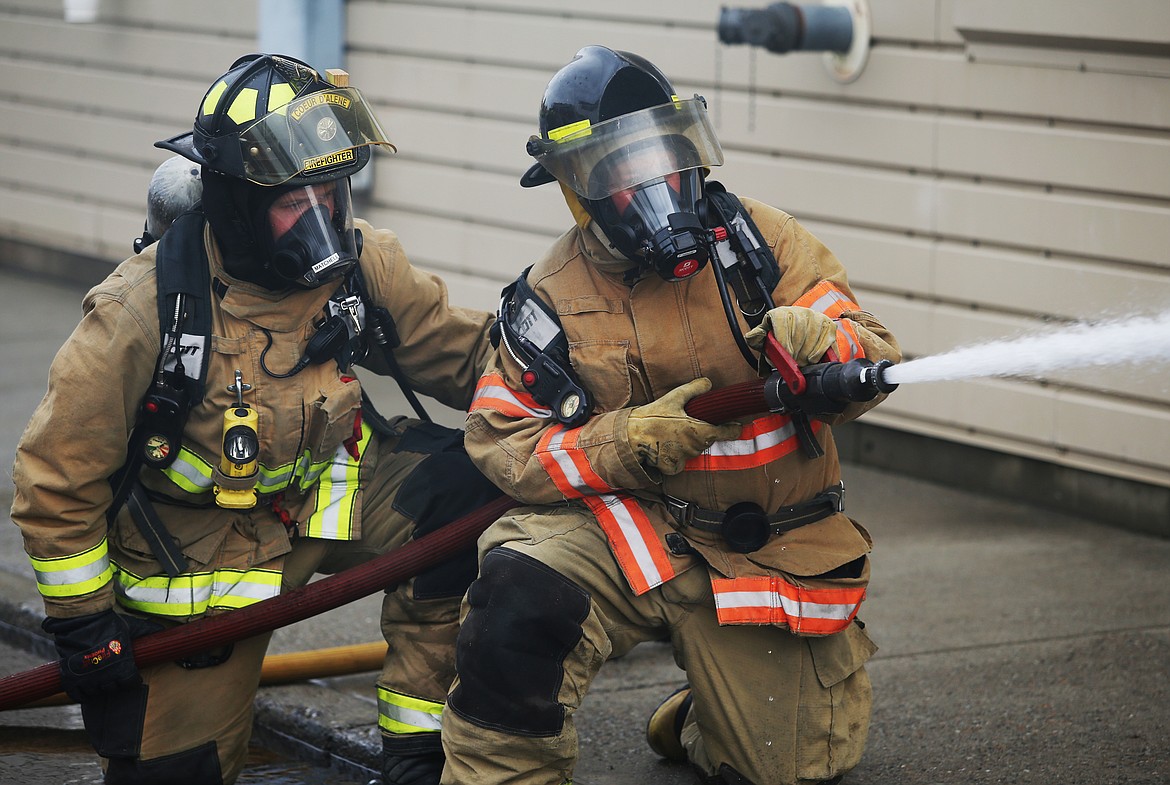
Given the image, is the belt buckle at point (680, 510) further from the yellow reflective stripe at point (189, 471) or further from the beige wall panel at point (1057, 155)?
the beige wall panel at point (1057, 155)

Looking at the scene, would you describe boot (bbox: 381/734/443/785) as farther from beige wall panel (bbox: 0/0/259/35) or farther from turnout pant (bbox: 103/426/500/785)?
beige wall panel (bbox: 0/0/259/35)

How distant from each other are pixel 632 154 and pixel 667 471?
2.32 ft

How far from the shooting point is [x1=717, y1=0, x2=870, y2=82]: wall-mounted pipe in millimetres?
5668

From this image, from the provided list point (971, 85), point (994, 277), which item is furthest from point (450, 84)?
point (994, 277)

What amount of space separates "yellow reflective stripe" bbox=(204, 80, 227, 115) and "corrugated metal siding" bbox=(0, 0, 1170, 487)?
3225mm

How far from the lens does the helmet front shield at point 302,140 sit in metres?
3.30

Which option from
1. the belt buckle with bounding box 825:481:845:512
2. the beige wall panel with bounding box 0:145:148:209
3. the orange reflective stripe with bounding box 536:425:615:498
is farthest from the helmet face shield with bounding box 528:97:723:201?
the beige wall panel with bounding box 0:145:148:209

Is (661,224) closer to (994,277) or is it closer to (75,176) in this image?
(994,277)

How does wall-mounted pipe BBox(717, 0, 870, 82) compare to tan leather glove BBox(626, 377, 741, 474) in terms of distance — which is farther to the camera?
wall-mounted pipe BBox(717, 0, 870, 82)

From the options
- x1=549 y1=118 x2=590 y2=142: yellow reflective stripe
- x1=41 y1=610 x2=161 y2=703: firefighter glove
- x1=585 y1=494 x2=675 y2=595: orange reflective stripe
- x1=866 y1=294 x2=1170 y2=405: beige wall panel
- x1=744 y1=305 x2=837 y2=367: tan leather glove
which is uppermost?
x1=549 y1=118 x2=590 y2=142: yellow reflective stripe

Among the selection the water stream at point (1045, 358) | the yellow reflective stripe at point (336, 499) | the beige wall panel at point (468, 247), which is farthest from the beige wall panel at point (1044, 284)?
the yellow reflective stripe at point (336, 499)

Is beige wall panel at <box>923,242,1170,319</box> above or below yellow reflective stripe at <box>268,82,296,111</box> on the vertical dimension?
below

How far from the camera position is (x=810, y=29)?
228 inches

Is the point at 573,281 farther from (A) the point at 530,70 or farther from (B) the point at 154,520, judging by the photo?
(A) the point at 530,70
